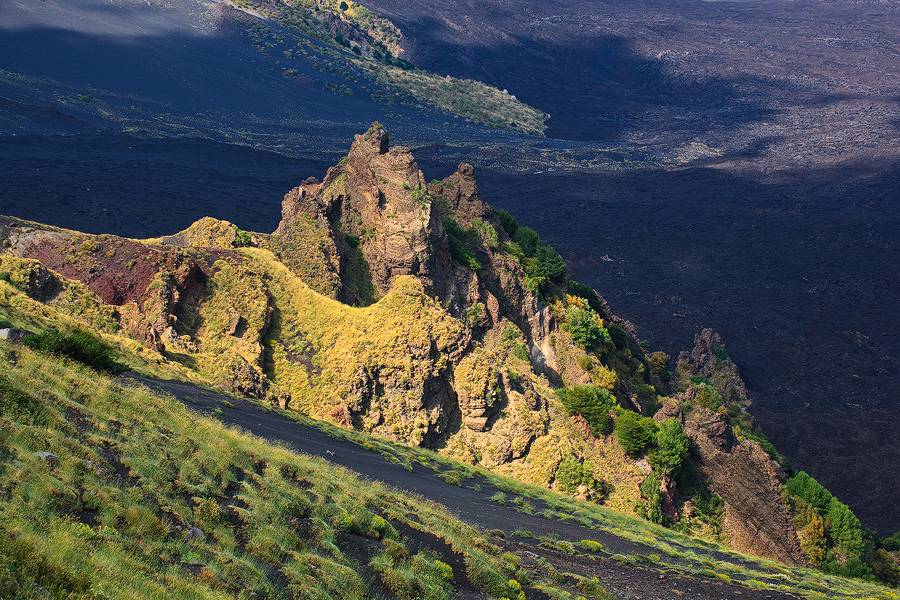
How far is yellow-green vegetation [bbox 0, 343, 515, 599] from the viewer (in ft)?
25.6

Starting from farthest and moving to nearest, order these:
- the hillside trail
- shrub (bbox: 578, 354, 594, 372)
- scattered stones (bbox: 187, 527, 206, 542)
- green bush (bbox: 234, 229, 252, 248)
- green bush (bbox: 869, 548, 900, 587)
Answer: shrub (bbox: 578, 354, 594, 372), green bush (bbox: 869, 548, 900, 587), green bush (bbox: 234, 229, 252, 248), the hillside trail, scattered stones (bbox: 187, 527, 206, 542)

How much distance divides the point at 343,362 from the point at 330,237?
310 inches

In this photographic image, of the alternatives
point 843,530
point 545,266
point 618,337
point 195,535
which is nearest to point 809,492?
point 843,530

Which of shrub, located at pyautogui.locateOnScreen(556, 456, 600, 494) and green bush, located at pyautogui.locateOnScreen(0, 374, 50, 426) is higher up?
green bush, located at pyautogui.locateOnScreen(0, 374, 50, 426)

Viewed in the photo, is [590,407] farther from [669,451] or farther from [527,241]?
[527,241]

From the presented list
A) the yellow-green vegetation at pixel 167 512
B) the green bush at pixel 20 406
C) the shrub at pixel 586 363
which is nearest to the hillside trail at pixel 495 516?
the yellow-green vegetation at pixel 167 512

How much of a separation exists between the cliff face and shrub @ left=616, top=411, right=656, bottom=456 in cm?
52

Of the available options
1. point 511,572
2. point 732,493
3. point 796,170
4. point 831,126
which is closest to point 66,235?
point 511,572

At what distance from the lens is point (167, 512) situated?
1006cm

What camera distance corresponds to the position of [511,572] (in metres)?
14.0

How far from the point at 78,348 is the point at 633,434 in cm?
A: 1981

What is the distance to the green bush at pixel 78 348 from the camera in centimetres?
1477

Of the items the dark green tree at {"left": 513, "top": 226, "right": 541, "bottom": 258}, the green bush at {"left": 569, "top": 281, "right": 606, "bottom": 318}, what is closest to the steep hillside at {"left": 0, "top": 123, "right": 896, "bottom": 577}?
the dark green tree at {"left": 513, "top": 226, "right": 541, "bottom": 258}

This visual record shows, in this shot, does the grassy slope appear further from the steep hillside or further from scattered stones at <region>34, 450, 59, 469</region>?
the steep hillside
